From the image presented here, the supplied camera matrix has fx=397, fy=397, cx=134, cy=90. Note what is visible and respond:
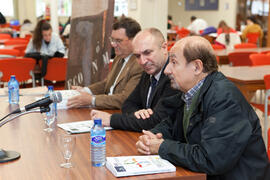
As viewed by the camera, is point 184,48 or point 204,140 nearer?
point 204,140

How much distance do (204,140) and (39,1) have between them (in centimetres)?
2061

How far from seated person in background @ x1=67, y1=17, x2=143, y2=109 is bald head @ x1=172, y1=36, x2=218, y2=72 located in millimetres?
1232

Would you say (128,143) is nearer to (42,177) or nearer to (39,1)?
(42,177)

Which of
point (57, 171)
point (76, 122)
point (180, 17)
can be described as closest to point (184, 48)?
point (57, 171)

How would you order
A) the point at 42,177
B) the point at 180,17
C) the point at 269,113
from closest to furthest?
the point at 42,177 < the point at 269,113 < the point at 180,17

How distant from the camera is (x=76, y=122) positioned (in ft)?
8.88

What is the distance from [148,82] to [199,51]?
0.96 metres

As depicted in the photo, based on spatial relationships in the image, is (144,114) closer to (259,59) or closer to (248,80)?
(248,80)

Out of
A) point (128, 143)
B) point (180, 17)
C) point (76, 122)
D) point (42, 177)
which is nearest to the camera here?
point (42, 177)

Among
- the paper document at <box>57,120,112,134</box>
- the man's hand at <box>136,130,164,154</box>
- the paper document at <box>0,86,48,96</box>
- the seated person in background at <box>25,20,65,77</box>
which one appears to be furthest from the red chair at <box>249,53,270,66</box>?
the man's hand at <box>136,130,164,154</box>

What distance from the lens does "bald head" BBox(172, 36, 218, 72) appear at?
198 centimetres

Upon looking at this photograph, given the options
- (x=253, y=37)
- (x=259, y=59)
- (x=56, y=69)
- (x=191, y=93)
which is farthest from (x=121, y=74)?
(x=253, y=37)

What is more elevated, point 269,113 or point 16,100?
point 16,100

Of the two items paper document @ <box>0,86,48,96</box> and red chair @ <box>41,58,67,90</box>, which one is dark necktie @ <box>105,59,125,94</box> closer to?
paper document @ <box>0,86,48,96</box>
